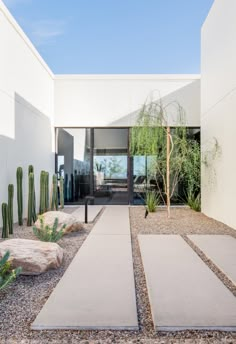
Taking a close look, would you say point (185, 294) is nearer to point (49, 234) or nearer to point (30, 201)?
point (49, 234)

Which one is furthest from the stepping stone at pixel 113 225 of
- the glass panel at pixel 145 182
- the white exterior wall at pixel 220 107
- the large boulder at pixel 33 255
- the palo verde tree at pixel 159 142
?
the glass panel at pixel 145 182

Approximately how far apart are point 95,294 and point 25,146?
19.2ft

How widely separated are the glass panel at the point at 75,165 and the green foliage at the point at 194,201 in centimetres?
345

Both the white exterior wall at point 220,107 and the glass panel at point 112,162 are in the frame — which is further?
the glass panel at point 112,162

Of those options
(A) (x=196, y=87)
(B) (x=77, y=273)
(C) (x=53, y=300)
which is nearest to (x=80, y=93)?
(A) (x=196, y=87)

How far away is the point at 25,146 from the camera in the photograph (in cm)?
814

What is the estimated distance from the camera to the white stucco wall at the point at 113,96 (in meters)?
10.9

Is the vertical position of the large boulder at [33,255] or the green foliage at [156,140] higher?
the green foliage at [156,140]

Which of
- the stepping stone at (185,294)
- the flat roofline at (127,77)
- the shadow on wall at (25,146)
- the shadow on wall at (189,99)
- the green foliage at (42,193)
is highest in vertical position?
the flat roofline at (127,77)

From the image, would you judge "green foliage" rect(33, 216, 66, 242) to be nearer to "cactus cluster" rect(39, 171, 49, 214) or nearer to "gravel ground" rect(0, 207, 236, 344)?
"gravel ground" rect(0, 207, 236, 344)

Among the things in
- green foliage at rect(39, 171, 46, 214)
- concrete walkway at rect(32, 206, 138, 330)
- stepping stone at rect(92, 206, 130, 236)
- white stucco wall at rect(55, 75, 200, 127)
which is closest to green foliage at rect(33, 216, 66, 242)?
concrete walkway at rect(32, 206, 138, 330)

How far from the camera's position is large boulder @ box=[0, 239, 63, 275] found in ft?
11.7

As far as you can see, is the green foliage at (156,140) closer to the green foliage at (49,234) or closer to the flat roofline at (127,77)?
the flat roofline at (127,77)

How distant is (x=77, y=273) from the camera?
11.9 feet
